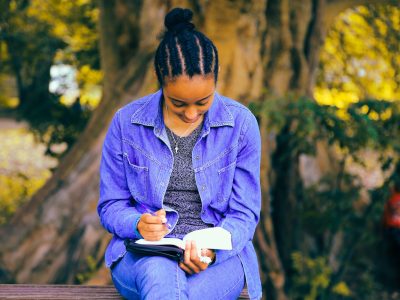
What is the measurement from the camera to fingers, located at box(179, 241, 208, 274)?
2922 mm

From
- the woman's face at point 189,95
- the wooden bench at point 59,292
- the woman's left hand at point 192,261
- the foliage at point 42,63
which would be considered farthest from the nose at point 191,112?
the foliage at point 42,63

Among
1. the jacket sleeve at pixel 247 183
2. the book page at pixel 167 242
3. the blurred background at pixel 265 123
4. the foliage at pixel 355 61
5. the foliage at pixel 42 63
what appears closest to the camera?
the book page at pixel 167 242

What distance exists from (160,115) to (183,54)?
321mm

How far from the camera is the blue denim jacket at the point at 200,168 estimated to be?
3162 millimetres

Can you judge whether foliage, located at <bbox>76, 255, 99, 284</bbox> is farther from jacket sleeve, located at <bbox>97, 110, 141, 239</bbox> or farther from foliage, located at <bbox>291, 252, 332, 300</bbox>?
jacket sleeve, located at <bbox>97, 110, 141, 239</bbox>

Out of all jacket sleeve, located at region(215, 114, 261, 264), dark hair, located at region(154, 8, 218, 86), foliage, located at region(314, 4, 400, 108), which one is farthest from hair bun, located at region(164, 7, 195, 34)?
foliage, located at region(314, 4, 400, 108)

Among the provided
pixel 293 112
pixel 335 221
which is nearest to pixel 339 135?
pixel 293 112

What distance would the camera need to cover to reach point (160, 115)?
321 centimetres

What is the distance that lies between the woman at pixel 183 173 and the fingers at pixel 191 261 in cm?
8

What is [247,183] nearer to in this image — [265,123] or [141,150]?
[141,150]

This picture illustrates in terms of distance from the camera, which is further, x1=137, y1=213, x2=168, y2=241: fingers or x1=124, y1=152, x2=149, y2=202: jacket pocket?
x1=124, y1=152, x2=149, y2=202: jacket pocket

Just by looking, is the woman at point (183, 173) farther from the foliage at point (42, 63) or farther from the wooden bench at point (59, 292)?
the foliage at point (42, 63)

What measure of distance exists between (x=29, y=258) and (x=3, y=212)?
243 centimetres

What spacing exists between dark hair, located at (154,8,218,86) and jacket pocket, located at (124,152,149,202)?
37 cm
